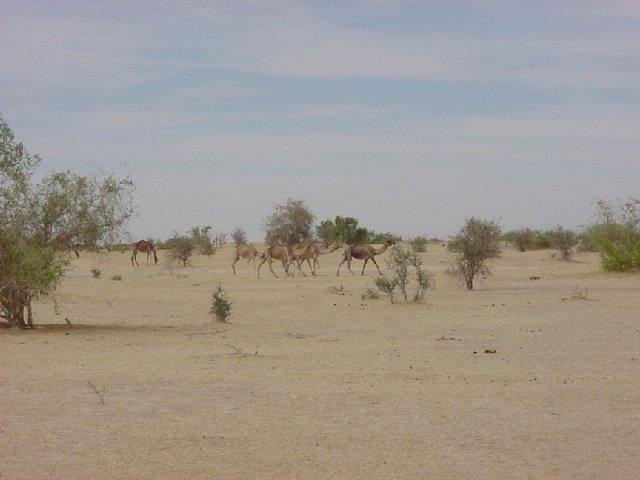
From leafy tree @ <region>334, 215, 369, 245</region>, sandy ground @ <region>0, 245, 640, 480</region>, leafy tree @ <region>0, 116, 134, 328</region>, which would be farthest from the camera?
leafy tree @ <region>334, 215, 369, 245</region>

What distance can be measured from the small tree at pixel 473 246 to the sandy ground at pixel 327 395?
9656 mm

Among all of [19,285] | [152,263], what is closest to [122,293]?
[19,285]

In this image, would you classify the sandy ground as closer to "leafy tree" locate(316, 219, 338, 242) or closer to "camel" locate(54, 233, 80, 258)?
"camel" locate(54, 233, 80, 258)

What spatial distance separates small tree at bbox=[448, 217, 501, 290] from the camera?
36219 mm

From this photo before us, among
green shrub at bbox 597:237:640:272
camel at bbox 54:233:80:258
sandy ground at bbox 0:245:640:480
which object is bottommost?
sandy ground at bbox 0:245:640:480

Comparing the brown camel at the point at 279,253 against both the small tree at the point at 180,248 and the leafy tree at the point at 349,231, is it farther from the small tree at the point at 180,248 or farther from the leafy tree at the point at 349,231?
the leafy tree at the point at 349,231

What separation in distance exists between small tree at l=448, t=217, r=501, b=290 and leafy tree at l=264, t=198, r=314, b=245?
124ft

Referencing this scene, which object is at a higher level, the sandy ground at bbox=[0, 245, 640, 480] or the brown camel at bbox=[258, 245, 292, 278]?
the brown camel at bbox=[258, 245, 292, 278]

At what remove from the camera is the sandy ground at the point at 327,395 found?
947 centimetres

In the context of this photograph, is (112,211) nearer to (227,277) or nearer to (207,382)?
(207,382)

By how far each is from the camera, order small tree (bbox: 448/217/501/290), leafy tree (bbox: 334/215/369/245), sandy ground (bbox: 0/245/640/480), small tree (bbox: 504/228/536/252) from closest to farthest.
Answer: sandy ground (bbox: 0/245/640/480), small tree (bbox: 448/217/501/290), small tree (bbox: 504/228/536/252), leafy tree (bbox: 334/215/369/245)

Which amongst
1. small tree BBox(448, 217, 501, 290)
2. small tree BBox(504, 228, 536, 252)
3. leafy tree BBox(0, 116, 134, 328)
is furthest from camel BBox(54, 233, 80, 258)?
small tree BBox(504, 228, 536, 252)

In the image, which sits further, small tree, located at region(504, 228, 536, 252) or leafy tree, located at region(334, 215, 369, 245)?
leafy tree, located at region(334, 215, 369, 245)

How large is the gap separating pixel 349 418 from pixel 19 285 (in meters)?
10.6
